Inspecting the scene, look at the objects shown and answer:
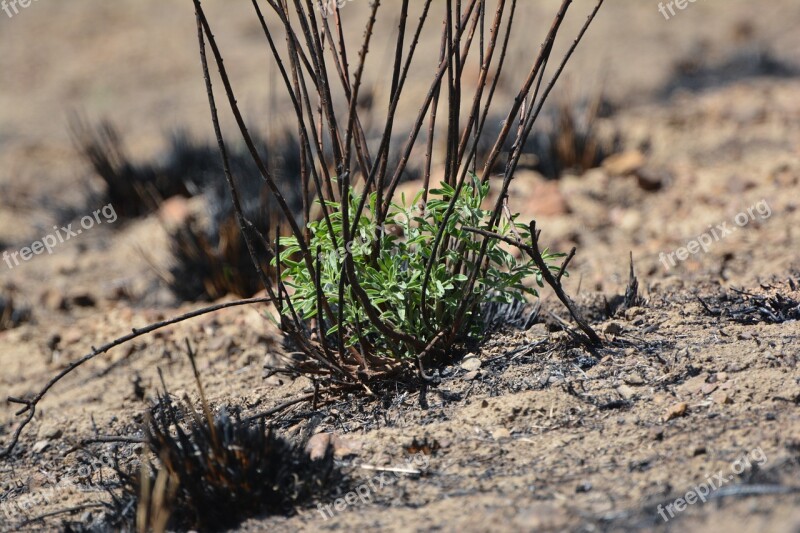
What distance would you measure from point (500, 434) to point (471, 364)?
0.39 metres

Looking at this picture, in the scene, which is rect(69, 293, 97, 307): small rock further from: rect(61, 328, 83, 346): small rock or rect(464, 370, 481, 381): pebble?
rect(464, 370, 481, 381): pebble

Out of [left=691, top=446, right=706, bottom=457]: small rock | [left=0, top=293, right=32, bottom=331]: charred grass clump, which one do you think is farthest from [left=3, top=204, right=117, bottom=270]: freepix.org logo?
[left=691, top=446, right=706, bottom=457]: small rock

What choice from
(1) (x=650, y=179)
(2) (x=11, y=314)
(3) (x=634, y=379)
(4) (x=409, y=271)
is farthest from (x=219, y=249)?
(3) (x=634, y=379)

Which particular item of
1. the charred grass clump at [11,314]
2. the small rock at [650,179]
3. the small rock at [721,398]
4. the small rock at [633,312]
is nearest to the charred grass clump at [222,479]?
the small rock at [721,398]

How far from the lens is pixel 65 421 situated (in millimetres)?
3549

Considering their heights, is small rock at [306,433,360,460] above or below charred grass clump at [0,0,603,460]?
below

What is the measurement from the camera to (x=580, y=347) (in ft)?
9.64

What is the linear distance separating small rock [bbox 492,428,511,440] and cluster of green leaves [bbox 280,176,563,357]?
42 centimetres

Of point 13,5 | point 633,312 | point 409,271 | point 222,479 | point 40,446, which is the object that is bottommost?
point 40,446

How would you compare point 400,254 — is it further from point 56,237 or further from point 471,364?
point 56,237

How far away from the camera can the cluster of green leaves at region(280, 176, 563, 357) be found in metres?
2.77

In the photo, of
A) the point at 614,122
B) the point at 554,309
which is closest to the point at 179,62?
the point at 614,122

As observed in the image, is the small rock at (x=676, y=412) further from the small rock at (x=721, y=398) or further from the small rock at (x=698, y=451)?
the small rock at (x=698, y=451)

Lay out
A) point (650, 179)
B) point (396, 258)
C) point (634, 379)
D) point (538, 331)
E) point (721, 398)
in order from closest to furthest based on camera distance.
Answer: point (721, 398), point (634, 379), point (396, 258), point (538, 331), point (650, 179)
